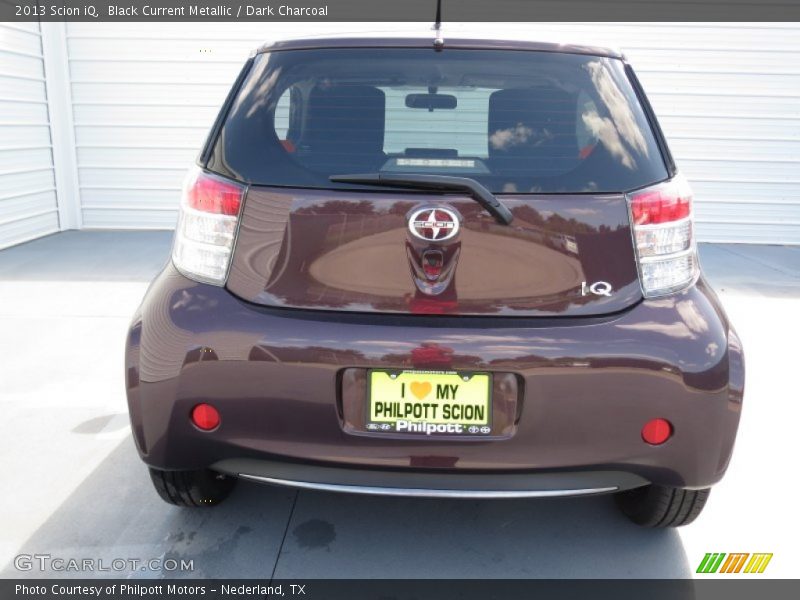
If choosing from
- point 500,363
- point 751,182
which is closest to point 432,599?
point 500,363

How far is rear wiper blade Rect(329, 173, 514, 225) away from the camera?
1.80 metres

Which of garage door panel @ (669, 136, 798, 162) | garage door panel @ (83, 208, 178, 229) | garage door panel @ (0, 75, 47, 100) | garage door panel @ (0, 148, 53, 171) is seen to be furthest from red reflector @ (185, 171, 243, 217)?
garage door panel @ (669, 136, 798, 162)

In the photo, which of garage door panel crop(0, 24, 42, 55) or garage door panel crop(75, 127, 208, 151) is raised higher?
garage door panel crop(0, 24, 42, 55)

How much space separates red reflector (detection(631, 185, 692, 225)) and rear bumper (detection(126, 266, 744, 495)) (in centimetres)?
21

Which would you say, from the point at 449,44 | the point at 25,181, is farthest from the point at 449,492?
the point at 25,181

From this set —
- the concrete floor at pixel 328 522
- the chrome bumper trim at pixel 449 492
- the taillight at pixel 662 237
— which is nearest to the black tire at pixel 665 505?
the concrete floor at pixel 328 522

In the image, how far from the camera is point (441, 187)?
1810mm

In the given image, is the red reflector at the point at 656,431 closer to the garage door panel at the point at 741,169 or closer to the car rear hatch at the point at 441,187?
the car rear hatch at the point at 441,187

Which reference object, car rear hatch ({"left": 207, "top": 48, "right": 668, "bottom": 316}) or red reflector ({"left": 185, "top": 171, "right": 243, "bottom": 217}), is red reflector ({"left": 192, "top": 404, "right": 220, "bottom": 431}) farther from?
red reflector ({"left": 185, "top": 171, "right": 243, "bottom": 217})

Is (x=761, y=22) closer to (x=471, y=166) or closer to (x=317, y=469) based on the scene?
(x=471, y=166)

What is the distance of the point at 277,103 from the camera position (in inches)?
80.1

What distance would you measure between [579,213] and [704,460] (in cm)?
73
